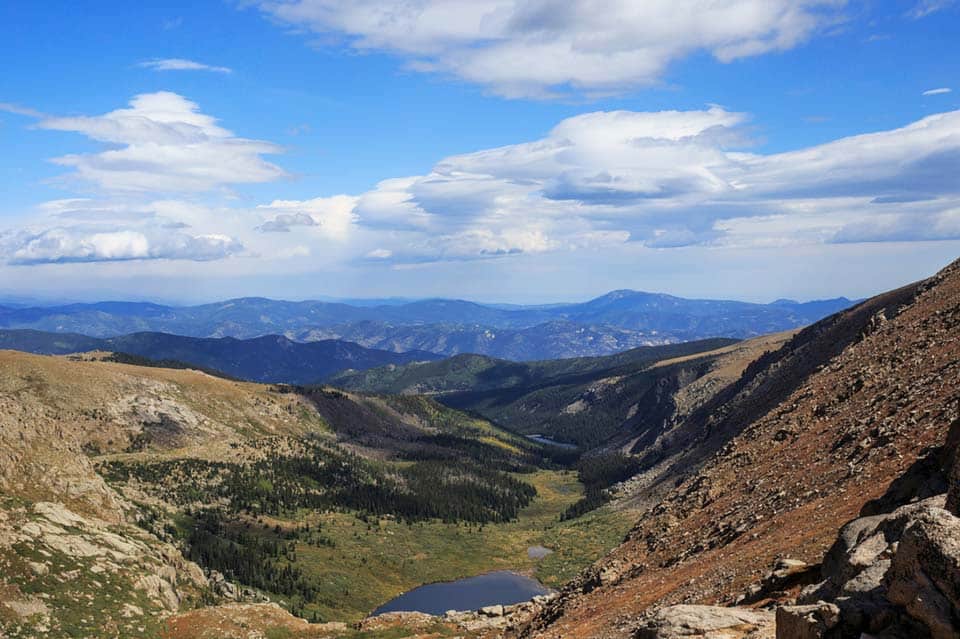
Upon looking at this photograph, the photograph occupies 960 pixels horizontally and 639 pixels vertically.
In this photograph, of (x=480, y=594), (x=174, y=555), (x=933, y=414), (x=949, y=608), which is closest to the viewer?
(x=949, y=608)

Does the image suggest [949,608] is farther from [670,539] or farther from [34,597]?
[34,597]

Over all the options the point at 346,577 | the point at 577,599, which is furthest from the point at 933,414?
the point at 346,577

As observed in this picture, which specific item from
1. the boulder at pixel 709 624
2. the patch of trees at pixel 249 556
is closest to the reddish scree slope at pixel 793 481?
the boulder at pixel 709 624

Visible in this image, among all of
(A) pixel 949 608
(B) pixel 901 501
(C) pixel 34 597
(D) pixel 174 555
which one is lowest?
(D) pixel 174 555

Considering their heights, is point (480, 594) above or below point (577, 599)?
below

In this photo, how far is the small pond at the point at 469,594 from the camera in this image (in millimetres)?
150625

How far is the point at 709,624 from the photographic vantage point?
24.0 metres

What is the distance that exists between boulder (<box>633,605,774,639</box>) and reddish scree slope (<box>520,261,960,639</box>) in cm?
1214

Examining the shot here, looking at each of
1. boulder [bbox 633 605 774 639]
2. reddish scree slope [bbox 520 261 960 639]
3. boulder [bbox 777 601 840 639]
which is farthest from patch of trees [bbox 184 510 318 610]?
boulder [bbox 777 601 840 639]

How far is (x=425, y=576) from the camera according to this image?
17762 centimetres

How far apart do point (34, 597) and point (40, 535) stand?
11.9 m

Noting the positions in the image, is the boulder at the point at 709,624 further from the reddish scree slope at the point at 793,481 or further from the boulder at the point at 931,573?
the reddish scree slope at the point at 793,481

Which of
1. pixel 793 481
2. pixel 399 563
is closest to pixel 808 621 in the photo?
pixel 793 481

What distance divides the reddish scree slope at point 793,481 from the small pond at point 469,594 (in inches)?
3489
